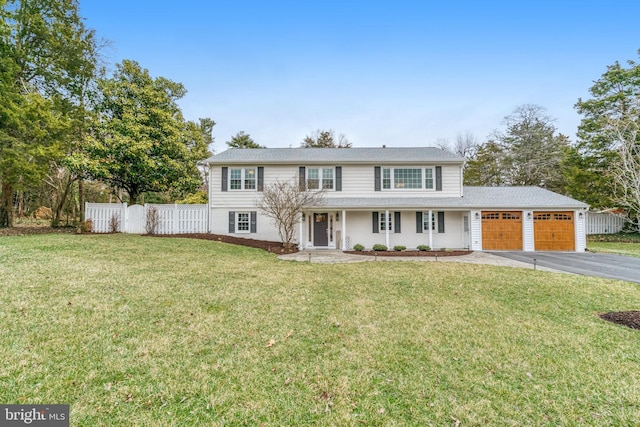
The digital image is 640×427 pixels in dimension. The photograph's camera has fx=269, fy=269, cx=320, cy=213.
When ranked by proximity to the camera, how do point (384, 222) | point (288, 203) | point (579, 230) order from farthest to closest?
point (384, 222) < point (579, 230) < point (288, 203)

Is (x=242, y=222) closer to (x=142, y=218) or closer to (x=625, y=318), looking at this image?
(x=142, y=218)

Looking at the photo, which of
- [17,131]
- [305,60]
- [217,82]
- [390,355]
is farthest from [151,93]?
[390,355]

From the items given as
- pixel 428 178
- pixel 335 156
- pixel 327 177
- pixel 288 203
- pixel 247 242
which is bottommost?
pixel 247 242

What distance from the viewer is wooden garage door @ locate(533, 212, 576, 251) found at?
13.8 m

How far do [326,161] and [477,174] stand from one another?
20.2m

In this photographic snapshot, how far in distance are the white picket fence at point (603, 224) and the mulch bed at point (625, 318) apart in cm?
1982

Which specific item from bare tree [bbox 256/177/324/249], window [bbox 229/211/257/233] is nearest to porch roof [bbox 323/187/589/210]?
bare tree [bbox 256/177/324/249]

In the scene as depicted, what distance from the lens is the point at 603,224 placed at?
19406mm

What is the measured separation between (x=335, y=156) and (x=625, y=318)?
12.9m

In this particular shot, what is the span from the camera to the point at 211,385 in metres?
2.75

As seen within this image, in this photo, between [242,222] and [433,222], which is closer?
[433,222]

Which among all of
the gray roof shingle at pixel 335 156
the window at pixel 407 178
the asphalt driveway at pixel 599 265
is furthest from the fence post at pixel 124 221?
the asphalt driveway at pixel 599 265

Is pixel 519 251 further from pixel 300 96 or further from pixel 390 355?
pixel 300 96

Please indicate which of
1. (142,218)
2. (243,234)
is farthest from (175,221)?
(243,234)
